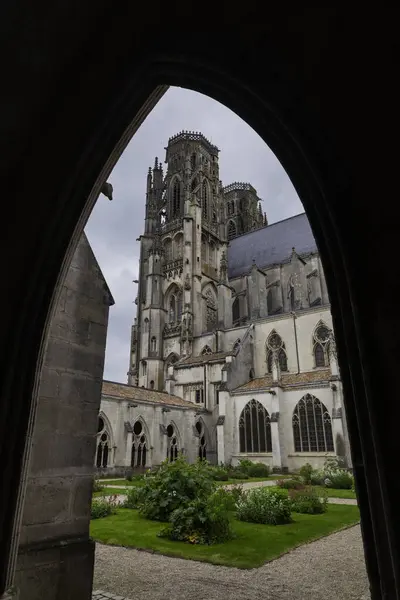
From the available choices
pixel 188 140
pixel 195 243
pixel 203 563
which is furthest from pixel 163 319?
pixel 203 563

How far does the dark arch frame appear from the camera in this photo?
4.20 ft

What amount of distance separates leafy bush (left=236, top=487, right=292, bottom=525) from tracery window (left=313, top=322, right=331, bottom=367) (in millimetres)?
16949

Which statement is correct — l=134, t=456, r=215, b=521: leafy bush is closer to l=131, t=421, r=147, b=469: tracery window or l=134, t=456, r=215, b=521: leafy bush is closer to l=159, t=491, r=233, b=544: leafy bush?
l=159, t=491, r=233, b=544: leafy bush

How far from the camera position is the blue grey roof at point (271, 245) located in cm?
3372

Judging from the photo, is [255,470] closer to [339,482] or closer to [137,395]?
[339,482]

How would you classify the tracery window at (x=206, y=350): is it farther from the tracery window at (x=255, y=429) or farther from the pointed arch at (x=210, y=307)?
the tracery window at (x=255, y=429)

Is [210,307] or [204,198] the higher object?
[204,198]

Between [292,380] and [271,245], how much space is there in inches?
638

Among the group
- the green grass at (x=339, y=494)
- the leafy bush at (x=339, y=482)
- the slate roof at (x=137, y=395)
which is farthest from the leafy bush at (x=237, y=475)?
the slate roof at (x=137, y=395)

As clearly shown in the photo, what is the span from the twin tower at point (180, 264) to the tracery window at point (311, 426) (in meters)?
9.63

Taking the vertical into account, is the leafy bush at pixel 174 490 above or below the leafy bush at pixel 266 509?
above

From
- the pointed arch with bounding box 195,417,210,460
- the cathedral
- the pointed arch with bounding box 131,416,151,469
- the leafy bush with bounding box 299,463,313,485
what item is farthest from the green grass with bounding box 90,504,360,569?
the pointed arch with bounding box 195,417,210,460

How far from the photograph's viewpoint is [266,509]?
8.09 metres

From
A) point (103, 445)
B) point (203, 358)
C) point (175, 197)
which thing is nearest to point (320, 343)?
point (203, 358)
